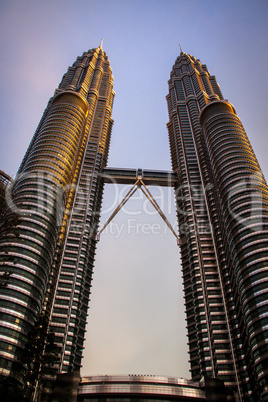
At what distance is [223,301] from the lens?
94.9 metres

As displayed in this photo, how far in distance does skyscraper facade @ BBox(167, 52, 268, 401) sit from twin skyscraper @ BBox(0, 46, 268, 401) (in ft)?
1.02

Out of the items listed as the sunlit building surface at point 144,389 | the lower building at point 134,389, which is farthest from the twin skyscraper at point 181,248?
the sunlit building surface at point 144,389

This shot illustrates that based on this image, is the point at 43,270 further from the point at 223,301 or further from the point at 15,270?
the point at 223,301

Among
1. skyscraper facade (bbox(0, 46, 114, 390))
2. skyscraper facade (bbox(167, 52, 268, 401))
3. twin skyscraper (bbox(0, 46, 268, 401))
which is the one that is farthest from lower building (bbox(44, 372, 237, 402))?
skyscraper facade (bbox(167, 52, 268, 401))

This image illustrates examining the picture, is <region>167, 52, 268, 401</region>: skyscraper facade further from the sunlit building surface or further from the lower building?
the lower building

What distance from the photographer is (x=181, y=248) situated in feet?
394

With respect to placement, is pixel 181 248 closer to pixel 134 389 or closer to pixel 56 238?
pixel 56 238

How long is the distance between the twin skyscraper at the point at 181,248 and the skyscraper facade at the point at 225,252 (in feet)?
1.02

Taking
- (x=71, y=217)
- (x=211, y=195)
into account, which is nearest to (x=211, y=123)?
(x=211, y=195)

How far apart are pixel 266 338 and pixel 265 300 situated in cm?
831

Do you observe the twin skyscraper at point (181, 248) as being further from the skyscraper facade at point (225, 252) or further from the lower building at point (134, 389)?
the lower building at point (134, 389)

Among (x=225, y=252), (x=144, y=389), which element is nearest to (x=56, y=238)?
(x=144, y=389)

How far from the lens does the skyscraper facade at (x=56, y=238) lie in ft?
236

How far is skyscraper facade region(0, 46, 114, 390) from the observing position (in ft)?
236
